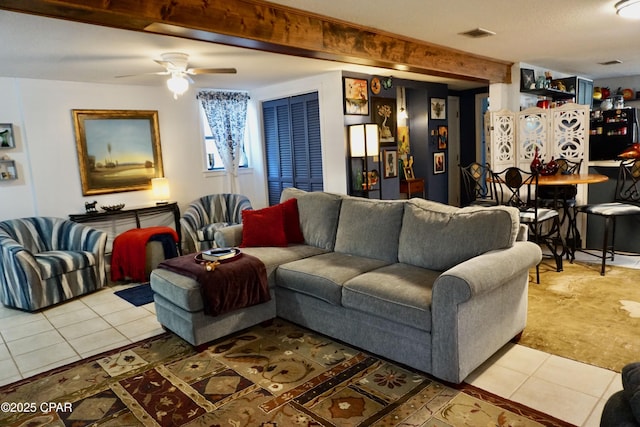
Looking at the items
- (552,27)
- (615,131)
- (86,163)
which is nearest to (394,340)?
(552,27)

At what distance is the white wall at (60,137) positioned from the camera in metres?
4.87

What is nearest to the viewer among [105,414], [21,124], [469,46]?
[105,414]

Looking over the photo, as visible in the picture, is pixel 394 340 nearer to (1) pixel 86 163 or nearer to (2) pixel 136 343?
(2) pixel 136 343

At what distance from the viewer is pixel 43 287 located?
13.5ft

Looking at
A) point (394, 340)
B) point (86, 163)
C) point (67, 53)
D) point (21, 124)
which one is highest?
point (67, 53)

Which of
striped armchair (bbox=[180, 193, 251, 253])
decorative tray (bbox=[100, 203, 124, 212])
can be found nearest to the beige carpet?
striped armchair (bbox=[180, 193, 251, 253])

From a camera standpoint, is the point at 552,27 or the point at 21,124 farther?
the point at 21,124

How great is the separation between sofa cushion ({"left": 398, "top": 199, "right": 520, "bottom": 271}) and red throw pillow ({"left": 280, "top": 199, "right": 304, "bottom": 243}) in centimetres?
111

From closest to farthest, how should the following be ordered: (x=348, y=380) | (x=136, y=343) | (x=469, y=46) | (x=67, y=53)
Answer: (x=348, y=380)
(x=136, y=343)
(x=67, y=53)
(x=469, y=46)

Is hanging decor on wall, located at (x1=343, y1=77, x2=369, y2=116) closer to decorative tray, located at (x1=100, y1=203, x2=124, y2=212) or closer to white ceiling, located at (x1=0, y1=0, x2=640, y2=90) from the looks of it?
white ceiling, located at (x1=0, y1=0, x2=640, y2=90)

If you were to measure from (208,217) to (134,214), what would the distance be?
3.06 ft

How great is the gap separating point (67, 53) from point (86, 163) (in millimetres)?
1867

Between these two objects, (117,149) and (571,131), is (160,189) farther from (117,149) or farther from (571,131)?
(571,131)

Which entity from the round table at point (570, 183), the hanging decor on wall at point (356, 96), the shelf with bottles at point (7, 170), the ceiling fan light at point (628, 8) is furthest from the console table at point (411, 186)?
the shelf with bottles at point (7, 170)
